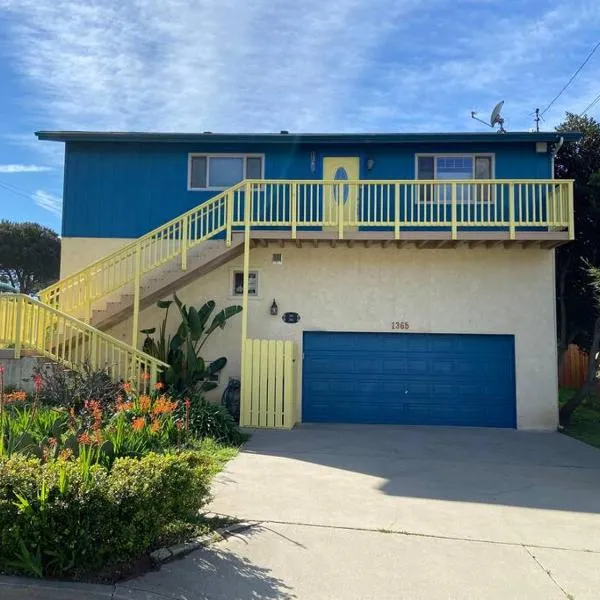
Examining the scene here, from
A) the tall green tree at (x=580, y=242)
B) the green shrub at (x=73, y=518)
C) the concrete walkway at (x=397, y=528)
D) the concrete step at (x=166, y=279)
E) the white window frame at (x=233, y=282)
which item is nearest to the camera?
the green shrub at (x=73, y=518)

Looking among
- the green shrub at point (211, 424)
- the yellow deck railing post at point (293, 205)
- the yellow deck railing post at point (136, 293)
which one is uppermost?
the yellow deck railing post at point (293, 205)

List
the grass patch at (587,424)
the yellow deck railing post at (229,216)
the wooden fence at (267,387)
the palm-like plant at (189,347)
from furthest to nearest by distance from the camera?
the palm-like plant at (189,347) → the yellow deck railing post at (229,216) → the grass patch at (587,424) → the wooden fence at (267,387)

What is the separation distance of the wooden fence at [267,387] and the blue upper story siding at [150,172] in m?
4.56

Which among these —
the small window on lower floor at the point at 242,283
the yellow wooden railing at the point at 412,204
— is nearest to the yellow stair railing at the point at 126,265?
the yellow wooden railing at the point at 412,204

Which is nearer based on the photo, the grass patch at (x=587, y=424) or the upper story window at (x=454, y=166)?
the grass patch at (x=587, y=424)

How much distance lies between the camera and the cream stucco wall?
1267 cm

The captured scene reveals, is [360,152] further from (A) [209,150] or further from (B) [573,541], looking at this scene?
(B) [573,541]

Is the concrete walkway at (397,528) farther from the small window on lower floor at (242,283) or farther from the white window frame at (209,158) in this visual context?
the white window frame at (209,158)

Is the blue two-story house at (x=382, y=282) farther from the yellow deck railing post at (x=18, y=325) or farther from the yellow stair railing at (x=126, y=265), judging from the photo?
the yellow deck railing post at (x=18, y=325)

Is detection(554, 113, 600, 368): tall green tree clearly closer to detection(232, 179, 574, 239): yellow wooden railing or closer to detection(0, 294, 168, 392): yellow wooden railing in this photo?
detection(232, 179, 574, 239): yellow wooden railing

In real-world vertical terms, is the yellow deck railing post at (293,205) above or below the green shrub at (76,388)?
above

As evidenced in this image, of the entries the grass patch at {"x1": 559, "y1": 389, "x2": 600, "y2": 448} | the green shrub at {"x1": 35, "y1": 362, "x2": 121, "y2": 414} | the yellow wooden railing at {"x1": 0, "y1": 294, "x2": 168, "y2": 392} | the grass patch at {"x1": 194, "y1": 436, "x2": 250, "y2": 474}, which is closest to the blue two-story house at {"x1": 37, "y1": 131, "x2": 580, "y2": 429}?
the grass patch at {"x1": 559, "y1": 389, "x2": 600, "y2": 448}

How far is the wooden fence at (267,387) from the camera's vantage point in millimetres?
11406

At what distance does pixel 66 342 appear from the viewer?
11.1 m
